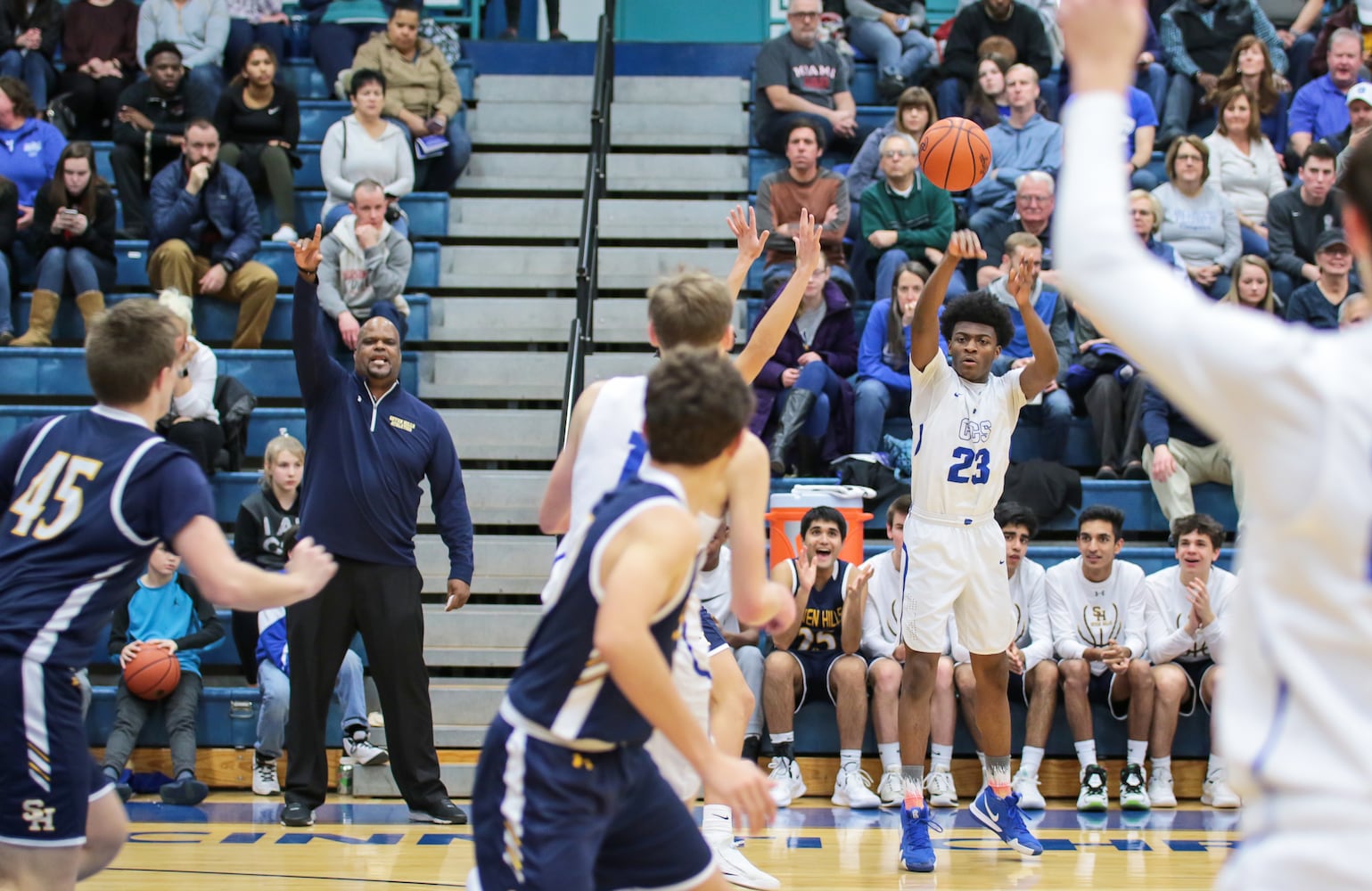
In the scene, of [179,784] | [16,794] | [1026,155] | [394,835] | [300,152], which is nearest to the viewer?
[16,794]

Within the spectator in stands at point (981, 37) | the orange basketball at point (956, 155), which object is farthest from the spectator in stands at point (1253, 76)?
the orange basketball at point (956, 155)

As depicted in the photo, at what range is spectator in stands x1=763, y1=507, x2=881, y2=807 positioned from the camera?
729cm

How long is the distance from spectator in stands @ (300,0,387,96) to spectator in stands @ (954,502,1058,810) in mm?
6257

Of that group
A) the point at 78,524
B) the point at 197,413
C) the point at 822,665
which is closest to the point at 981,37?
the point at 822,665

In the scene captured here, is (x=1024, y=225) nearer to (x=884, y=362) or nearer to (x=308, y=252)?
(x=884, y=362)

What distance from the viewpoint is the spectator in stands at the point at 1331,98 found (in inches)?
417

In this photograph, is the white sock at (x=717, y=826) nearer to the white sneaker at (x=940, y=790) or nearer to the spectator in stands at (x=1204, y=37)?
the white sneaker at (x=940, y=790)

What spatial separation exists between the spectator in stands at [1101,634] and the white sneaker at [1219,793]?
309mm

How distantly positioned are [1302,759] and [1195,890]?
156 inches

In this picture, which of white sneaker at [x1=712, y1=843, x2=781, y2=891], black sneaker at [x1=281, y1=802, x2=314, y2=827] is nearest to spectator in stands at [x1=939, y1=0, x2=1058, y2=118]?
white sneaker at [x1=712, y1=843, x2=781, y2=891]

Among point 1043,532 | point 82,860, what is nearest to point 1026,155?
point 1043,532

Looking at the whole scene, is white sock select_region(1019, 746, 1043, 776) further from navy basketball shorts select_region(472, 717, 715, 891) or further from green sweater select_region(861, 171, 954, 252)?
navy basketball shorts select_region(472, 717, 715, 891)

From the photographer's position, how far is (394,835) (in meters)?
6.32

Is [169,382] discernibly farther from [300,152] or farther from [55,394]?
[300,152]
